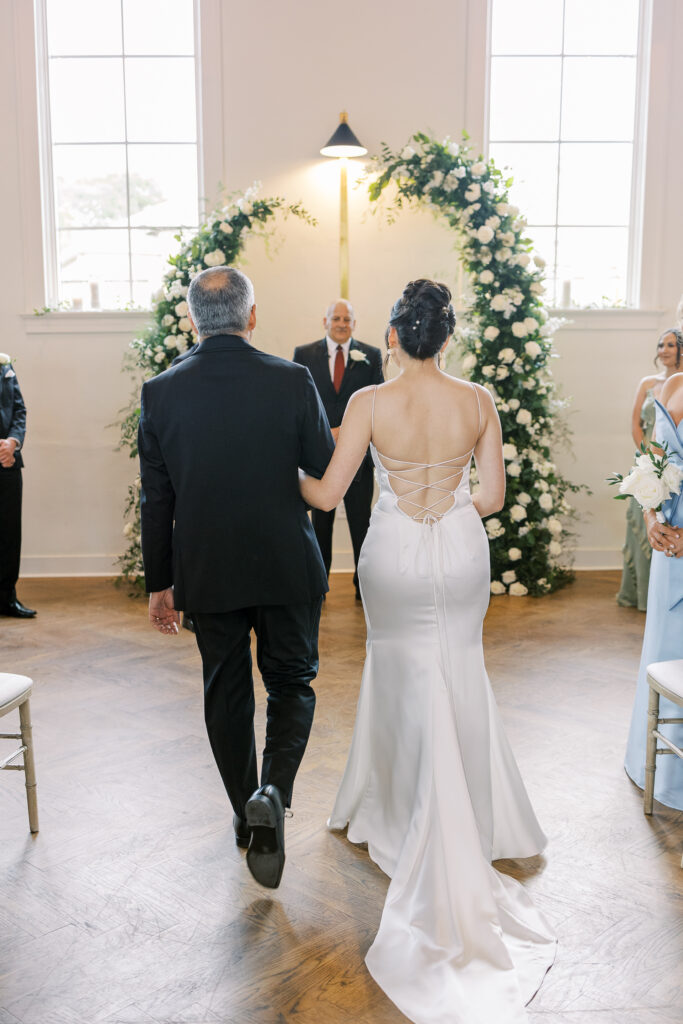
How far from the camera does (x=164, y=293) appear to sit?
22.3ft

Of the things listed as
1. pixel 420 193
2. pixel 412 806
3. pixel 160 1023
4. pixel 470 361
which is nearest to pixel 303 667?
pixel 412 806

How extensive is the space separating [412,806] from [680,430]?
5.25ft

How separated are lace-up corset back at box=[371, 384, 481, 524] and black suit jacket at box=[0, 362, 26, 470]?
4.18 metres

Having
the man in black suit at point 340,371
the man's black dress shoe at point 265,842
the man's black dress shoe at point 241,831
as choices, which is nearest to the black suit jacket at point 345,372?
the man in black suit at point 340,371

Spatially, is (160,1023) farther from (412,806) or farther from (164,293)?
(164,293)

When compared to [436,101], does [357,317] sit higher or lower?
lower

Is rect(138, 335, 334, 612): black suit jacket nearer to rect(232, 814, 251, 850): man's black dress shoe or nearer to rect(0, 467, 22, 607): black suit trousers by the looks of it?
rect(232, 814, 251, 850): man's black dress shoe

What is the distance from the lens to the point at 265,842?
257 cm

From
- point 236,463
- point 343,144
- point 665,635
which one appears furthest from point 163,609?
point 343,144

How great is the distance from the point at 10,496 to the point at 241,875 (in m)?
4.11

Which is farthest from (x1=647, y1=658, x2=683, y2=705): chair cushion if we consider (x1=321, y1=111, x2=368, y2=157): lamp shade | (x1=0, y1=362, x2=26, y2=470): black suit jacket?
(x1=321, y1=111, x2=368, y2=157): lamp shade

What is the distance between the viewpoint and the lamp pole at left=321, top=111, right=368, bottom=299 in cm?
694

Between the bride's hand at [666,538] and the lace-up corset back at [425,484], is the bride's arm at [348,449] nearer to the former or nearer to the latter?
the lace-up corset back at [425,484]

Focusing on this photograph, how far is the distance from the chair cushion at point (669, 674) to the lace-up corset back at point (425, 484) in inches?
37.9
